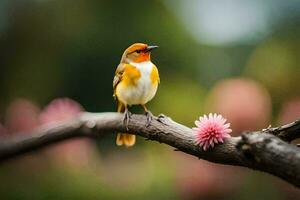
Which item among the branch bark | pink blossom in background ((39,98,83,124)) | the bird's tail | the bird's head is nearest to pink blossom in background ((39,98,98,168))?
pink blossom in background ((39,98,83,124))

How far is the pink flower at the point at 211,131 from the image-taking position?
23.3 inches

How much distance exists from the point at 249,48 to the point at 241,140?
2.58 meters

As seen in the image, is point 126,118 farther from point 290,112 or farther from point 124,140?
point 290,112

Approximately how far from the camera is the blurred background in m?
1.25

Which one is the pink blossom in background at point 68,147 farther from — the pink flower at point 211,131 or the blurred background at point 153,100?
the pink flower at point 211,131

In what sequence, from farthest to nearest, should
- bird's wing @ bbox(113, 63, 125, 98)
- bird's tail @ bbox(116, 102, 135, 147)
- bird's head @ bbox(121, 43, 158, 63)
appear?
bird's tail @ bbox(116, 102, 135, 147) < bird's wing @ bbox(113, 63, 125, 98) < bird's head @ bbox(121, 43, 158, 63)

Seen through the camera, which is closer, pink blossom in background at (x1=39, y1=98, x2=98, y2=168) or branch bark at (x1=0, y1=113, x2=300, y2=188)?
branch bark at (x1=0, y1=113, x2=300, y2=188)

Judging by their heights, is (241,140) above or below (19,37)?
below

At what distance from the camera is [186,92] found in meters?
1.61

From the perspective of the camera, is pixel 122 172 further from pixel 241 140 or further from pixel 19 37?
pixel 19 37

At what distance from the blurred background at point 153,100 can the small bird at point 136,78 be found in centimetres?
33

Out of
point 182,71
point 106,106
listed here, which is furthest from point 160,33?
point 106,106

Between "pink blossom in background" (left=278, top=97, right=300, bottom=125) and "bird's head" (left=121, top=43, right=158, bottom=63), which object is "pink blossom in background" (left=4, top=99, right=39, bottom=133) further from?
"bird's head" (left=121, top=43, right=158, bottom=63)

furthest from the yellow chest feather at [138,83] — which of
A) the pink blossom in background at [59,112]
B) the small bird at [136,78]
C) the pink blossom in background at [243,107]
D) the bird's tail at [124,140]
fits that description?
the pink blossom in background at [59,112]
